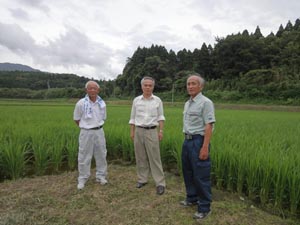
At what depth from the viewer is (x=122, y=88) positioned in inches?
2502

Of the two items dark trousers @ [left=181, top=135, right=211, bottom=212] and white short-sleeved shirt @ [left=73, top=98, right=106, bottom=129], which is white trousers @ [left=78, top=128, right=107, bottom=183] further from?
dark trousers @ [left=181, top=135, right=211, bottom=212]

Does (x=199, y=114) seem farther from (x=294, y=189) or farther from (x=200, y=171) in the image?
(x=294, y=189)

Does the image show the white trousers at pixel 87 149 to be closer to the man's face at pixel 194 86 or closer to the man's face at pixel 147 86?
the man's face at pixel 147 86

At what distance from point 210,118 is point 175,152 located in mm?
2101

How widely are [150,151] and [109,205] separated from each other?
102 cm

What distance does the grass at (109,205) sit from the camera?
307 cm

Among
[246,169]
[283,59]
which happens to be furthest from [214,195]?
[283,59]

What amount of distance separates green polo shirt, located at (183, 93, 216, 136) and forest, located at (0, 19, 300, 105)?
32954 millimetres

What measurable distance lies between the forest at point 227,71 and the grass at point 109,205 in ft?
107

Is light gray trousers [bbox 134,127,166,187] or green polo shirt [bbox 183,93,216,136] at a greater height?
green polo shirt [bbox 183,93,216,136]

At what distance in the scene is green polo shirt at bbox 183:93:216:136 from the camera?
3002 mm

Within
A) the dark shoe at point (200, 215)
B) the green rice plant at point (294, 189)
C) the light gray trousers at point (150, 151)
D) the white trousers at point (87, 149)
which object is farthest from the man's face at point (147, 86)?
the green rice plant at point (294, 189)

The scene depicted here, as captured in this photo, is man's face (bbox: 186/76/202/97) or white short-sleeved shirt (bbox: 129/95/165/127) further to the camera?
white short-sleeved shirt (bbox: 129/95/165/127)

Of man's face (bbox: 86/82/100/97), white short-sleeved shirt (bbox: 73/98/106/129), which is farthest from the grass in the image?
man's face (bbox: 86/82/100/97)
